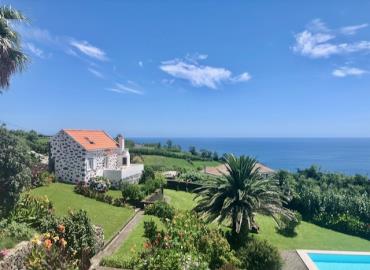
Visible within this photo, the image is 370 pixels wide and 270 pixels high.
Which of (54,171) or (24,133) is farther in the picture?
(24,133)

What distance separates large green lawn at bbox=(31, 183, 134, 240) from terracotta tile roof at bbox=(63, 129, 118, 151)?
15.4 feet

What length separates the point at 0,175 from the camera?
15.7 meters

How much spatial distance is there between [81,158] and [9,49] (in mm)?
14706

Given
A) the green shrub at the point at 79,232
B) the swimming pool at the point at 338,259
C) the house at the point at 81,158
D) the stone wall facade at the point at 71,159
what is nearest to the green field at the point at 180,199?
the house at the point at 81,158

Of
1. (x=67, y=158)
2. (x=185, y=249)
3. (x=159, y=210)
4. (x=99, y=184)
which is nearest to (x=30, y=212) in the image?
(x=185, y=249)

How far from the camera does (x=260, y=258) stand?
16688 mm

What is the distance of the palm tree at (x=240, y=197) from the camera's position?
1881 cm

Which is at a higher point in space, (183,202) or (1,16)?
(1,16)

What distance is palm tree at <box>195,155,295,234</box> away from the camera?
18812mm

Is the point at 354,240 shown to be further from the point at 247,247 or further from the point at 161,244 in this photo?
the point at 161,244

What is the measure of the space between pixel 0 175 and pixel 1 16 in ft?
27.9

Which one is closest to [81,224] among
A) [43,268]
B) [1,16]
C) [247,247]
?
[43,268]

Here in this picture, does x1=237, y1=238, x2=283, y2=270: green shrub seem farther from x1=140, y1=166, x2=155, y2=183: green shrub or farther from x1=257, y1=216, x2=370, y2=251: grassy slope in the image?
x1=140, y1=166, x2=155, y2=183: green shrub

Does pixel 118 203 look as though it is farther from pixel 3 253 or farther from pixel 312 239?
pixel 312 239
